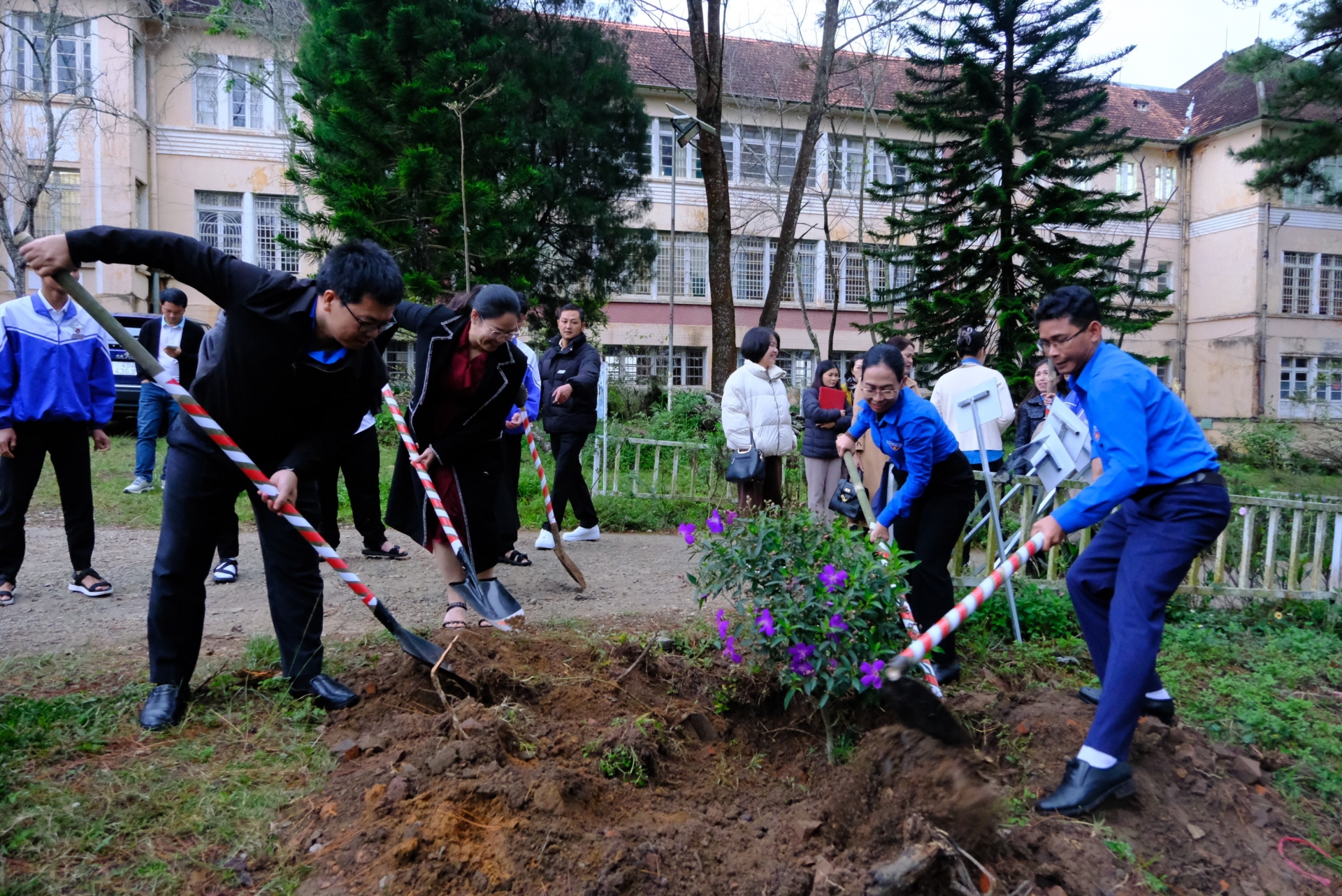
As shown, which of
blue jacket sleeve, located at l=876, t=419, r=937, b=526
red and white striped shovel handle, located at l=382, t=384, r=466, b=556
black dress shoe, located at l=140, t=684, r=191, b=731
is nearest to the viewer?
black dress shoe, located at l=140, t=684, r=191, b=731

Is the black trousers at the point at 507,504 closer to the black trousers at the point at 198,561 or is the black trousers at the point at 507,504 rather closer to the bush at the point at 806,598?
the black trousers at the point at 198,561

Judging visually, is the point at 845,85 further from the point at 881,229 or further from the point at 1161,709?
the point at 1161,709

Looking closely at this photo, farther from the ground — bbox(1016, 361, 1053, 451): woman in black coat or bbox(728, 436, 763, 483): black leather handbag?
bbox(1016, 361, 1053, 451): woman in black coat

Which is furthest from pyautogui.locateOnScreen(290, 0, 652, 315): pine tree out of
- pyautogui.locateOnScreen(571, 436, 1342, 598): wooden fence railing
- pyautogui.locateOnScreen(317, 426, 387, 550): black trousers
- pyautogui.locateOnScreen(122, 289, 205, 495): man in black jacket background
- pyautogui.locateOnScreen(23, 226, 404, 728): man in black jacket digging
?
pyautogui.locateOnScreen(23, 226, 404, 728): man in black jacket digging

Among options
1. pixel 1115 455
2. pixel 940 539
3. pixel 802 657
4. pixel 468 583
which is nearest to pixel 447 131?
pixel 468 583

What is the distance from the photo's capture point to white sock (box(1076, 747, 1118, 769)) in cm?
310

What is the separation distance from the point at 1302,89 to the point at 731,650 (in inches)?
531

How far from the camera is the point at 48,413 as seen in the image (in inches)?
202

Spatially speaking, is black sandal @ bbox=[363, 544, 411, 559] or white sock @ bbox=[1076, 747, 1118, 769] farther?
black sandal @ bbox=[363, 544, 411, 559]

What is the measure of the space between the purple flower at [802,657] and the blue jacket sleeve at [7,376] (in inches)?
185

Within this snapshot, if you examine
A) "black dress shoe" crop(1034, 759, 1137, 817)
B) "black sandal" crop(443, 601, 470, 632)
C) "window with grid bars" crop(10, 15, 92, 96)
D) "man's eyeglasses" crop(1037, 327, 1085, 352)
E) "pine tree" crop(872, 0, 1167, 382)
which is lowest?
"black dress shoe" crop(1034, 759, 1137, 817)

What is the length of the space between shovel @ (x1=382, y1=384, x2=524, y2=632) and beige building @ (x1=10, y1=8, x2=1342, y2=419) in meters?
14.6

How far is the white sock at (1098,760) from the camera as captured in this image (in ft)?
10.2

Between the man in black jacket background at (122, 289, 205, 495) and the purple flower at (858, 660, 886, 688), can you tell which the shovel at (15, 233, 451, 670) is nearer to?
the man in black jacket background at (122, 289, 205, 495)
